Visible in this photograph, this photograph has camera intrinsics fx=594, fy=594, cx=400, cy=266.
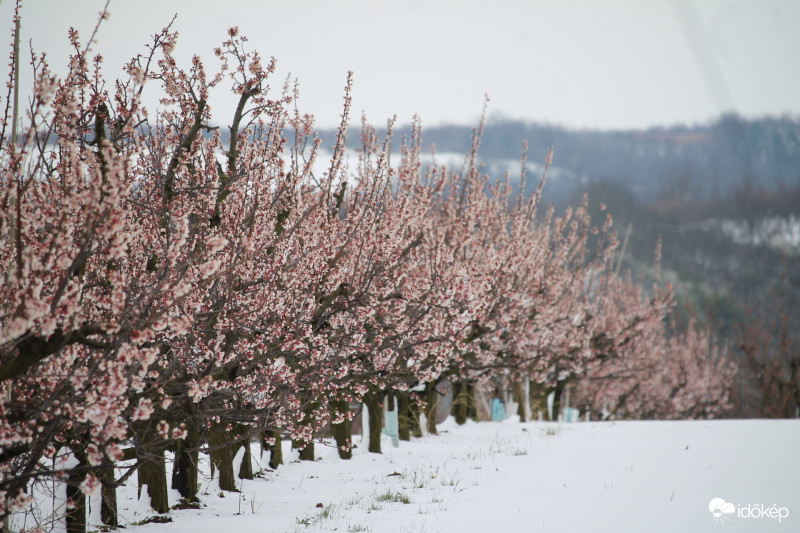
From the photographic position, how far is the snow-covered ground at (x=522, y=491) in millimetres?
6719

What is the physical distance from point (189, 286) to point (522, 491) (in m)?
6.35

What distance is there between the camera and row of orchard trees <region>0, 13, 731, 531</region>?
4.00 metres

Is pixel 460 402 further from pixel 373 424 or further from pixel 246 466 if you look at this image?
pixel 246 466

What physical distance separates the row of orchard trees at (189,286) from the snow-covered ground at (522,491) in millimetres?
775

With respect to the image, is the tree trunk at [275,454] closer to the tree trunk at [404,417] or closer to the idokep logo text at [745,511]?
the tree trunk at [404,417]

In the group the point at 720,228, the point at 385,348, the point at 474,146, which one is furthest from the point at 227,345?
the point at 720,228

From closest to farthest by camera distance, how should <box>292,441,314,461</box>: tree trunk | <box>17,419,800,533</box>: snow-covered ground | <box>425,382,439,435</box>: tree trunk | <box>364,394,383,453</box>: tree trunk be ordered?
<box>17,419,800,533</box>: snow-covered ground → <box>292,441,314,461</box>: tree trunk → <box>364,394,383,453</box>: tree trunk → <box>425,382,439,435</box>: tree trunk

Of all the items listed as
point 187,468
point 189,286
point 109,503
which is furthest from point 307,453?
point 189,286

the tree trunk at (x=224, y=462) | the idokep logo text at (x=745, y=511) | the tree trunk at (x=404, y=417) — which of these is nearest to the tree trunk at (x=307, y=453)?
the tree trunk at (x=224, y=462)

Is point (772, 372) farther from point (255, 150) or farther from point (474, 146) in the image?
point (255, 150)

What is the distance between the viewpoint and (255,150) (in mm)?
7906

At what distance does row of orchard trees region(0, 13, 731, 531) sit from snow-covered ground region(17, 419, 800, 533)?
775mm

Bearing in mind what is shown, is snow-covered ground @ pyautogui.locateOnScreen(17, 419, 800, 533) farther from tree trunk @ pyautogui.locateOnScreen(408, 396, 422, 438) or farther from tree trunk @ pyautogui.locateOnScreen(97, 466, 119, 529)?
tree trunk @ pyautogui.locateOnScreen(408, 396, 422, 438)

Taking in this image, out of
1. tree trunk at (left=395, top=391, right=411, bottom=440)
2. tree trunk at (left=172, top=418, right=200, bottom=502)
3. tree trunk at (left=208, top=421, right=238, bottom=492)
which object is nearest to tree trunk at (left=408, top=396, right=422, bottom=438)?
tree trunk at (left=395, top=391, right=411, bottom=440)
